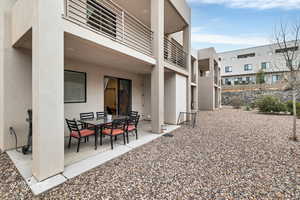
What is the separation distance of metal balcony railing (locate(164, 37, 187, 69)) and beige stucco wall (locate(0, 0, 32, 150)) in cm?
569

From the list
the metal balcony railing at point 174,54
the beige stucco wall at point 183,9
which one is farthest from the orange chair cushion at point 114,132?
the beige stucco wall at point 183,9

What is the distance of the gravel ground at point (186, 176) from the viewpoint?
7.16 ft

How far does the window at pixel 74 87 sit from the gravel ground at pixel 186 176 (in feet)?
7.87

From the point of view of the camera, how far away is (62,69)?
266 cm

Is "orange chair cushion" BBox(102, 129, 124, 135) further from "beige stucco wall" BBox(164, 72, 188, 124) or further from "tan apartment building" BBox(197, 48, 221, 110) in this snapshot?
"tan apartment building" BBox(197, 48, 221, 110)

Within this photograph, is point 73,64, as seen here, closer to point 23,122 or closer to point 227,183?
point 23,122

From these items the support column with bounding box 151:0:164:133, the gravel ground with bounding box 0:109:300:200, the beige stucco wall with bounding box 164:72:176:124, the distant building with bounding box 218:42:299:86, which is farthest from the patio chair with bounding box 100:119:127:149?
the distant building with bounding box 218:42:299:86

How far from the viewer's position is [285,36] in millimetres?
5492

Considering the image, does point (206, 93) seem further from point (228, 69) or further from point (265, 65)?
point (265, 65)

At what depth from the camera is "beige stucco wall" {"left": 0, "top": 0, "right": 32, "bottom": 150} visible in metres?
3.61

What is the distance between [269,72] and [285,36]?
25.6 m

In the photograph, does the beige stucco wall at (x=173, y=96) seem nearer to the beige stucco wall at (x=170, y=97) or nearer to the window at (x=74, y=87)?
the beige stucco wall at (x=170, y=97)

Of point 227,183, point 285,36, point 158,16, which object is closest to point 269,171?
point 227,183

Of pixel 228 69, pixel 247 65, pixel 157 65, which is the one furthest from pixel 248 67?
pixel 157 65
